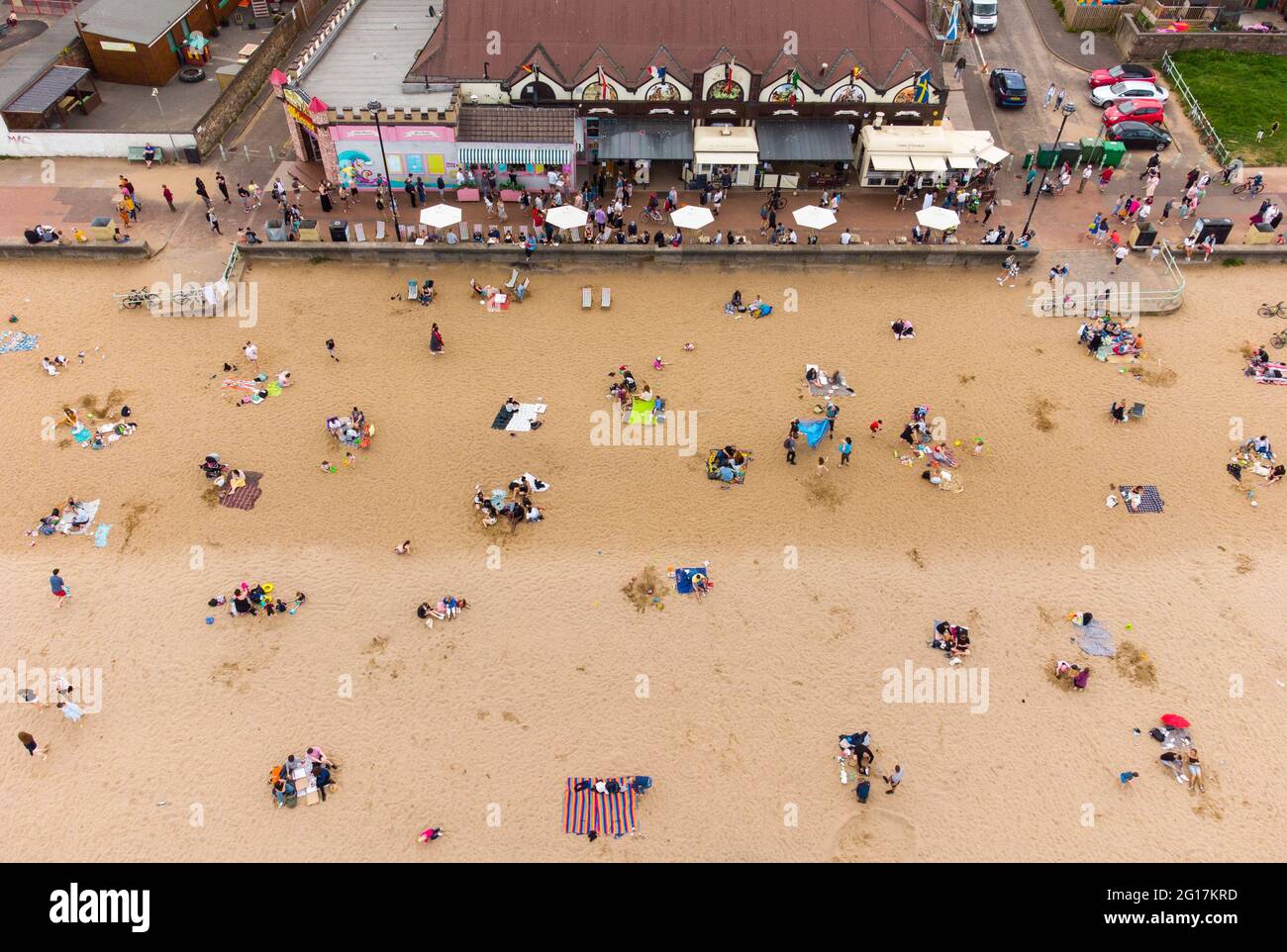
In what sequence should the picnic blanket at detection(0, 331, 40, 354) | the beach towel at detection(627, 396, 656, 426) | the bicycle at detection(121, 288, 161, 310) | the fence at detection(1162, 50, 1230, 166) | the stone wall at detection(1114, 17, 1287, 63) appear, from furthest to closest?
1. the stone wall at detection(1114, 17, 1287, 63)
2. the fence at detection(1162, 50, 1230, 166)
3. the bicycle at detection(121, 288, 161, 310)
4. the picnic blanket at detection(0, 331, 40, 354)
5. the beach towel at detection(627, 396, 656, 426)

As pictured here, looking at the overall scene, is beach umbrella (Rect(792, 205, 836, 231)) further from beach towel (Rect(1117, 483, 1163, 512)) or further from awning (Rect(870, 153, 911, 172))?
beach towel (Rect(1117, 483, 1163, 512))

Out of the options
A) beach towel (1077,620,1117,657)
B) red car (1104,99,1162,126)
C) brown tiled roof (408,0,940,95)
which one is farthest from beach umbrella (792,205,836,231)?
beach towel (1077,620,1117,657)

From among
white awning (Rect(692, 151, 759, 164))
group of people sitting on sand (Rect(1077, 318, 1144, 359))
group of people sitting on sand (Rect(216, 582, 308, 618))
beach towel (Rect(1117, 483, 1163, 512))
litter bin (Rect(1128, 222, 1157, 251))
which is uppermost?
white awning (Rect(692, 151, 759, 164))

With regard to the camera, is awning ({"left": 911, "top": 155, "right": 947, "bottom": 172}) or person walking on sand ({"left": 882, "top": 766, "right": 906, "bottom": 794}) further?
awning ({"left": 911, "top": 155, "right": 947, "bottom": 172})

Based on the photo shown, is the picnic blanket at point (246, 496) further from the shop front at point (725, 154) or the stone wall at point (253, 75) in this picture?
the shop front at point (725, 154)

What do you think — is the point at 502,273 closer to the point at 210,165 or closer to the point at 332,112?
the point at 332,112

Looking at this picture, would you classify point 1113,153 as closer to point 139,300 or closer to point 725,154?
point 725,154

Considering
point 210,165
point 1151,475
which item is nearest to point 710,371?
point 1151,475

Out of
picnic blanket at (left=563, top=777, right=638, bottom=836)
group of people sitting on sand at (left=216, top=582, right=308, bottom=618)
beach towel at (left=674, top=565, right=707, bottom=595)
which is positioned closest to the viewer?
picnic blanket at (left=563, top=777, right=638, bottom=836)
